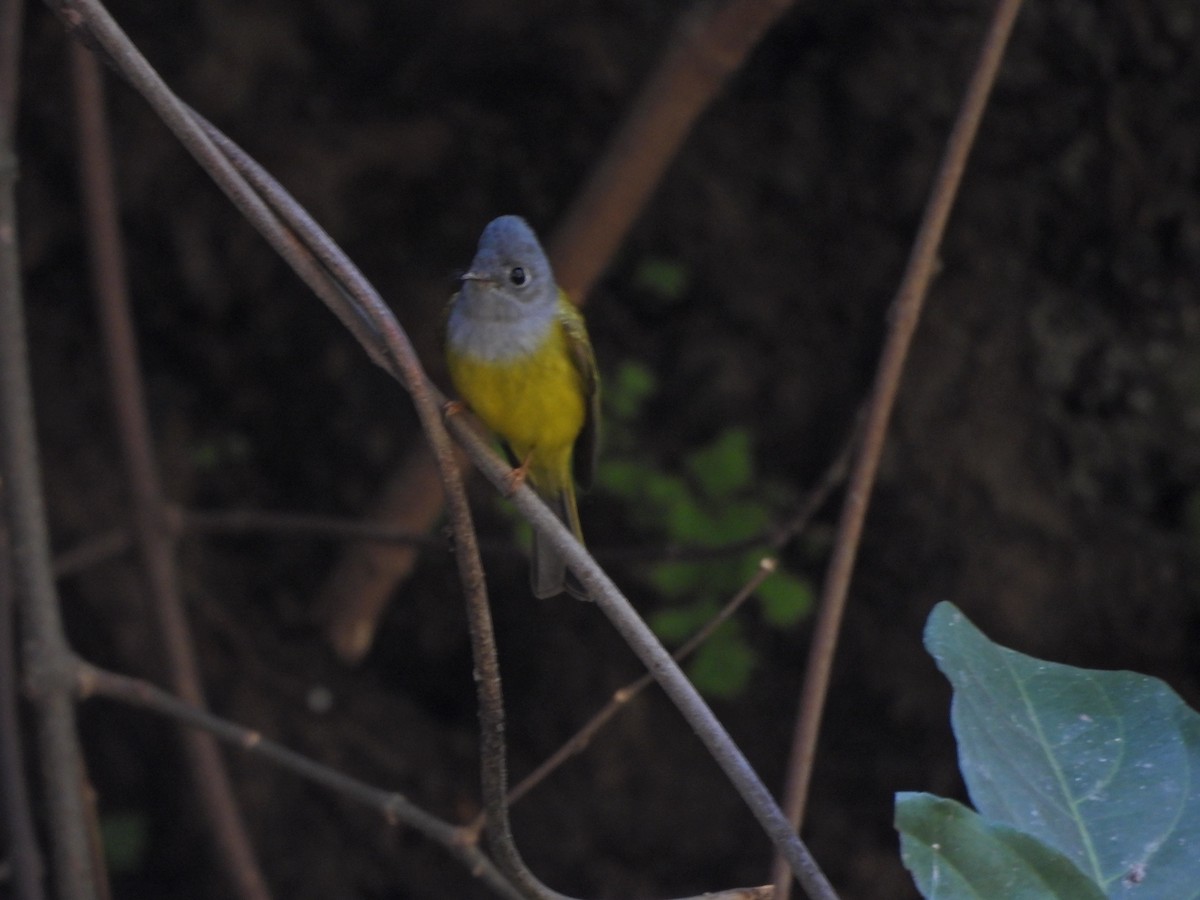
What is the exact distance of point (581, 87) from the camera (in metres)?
3.48

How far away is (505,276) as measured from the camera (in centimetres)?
248

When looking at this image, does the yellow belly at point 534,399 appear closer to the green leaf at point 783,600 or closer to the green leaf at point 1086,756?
the green leaf at point 783,600

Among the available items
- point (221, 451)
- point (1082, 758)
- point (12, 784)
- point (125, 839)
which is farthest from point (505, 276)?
point (125, 839)

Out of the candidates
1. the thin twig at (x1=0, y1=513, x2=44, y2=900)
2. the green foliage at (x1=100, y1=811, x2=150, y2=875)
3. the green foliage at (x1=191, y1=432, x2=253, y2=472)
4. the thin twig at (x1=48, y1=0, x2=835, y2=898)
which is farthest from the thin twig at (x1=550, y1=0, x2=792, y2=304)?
the green foliage at (x1=100, y1=811, x2=150, y2=875)

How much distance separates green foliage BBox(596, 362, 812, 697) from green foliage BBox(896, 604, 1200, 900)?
78.2 inches

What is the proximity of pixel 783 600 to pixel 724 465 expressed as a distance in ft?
1.12

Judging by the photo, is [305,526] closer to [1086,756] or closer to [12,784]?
[12,784]

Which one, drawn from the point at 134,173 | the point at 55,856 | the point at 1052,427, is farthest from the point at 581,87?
the point at 55,856

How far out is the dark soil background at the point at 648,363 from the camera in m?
3.24

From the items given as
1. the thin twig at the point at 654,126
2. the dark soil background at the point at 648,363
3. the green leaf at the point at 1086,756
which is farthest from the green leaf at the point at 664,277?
the green leaf at the point at 1086,756

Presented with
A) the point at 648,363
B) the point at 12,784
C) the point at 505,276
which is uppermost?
the point at 648,363

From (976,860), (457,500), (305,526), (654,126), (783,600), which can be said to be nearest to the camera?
(976,860)

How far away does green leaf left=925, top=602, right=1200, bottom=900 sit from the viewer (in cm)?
113

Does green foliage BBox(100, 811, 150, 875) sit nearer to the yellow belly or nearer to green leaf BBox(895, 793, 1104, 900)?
the yellow belly
